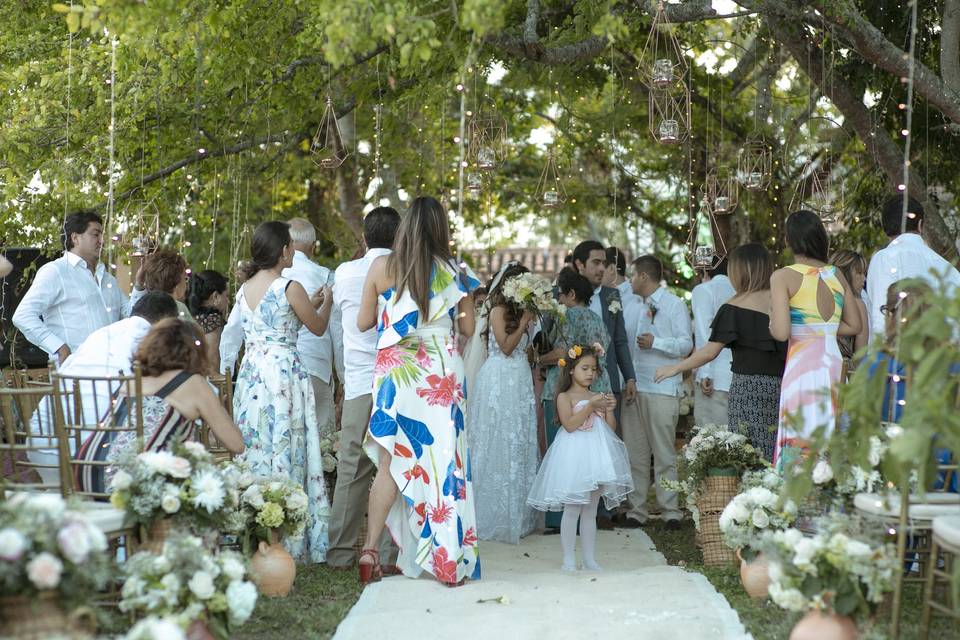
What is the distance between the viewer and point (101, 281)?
7.25m

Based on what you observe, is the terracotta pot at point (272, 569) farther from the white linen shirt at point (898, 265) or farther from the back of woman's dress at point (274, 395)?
the white linen shirt at point (898, 265)

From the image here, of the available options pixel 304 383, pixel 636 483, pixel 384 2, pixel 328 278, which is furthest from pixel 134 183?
pixel 384 2

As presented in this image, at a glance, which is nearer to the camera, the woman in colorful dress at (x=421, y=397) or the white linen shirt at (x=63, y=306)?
the woman in colorful dress at (x=421, y=397)

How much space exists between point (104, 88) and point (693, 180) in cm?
676

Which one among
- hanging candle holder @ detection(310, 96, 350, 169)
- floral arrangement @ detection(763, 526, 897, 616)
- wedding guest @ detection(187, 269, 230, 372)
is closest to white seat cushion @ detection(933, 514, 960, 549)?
floral arrangement @ detection(763, 526, 897, 616)

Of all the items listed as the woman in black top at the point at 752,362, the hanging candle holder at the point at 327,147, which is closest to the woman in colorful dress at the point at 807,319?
the woman in black top at the point at 752,362

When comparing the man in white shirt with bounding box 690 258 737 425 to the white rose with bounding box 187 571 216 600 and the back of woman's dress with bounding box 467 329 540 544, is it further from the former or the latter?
the white rose with bounding box 187 571 216 600

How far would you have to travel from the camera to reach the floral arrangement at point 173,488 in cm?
429

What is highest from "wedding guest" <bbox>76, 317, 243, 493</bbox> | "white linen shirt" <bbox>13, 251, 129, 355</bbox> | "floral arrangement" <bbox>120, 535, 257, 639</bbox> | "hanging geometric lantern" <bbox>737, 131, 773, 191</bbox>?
"hanging geometric lantern" <bbox>737, 131, 773, 191</bbox>

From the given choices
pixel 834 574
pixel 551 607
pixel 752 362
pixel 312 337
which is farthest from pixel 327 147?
pixel 834 574

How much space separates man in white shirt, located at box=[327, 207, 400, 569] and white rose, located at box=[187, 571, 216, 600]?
2190 millimetres

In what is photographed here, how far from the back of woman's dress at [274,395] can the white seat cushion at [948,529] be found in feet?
10.6

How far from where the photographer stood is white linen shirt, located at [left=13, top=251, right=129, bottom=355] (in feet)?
22.6

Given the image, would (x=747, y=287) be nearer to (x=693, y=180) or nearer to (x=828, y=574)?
(x=828, y=574)
